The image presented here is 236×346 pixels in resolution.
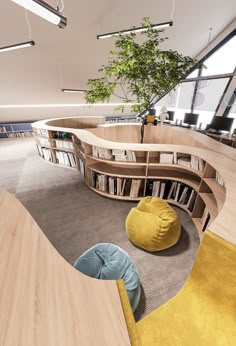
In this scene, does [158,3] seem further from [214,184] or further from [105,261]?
[105,261]

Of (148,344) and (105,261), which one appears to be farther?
(105,261)

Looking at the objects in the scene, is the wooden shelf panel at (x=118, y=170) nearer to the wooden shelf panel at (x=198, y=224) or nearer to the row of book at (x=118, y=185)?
the row of book at (x=118, y=185)

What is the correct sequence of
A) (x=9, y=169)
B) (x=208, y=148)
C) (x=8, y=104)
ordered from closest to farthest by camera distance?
(x=208, y=148)
(x=9, y=169)
(x=8, y=104)

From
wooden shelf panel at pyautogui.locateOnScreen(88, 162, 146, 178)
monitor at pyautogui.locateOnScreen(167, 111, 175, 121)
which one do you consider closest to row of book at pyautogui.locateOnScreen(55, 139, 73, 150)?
A: wooden shelf panel at pyautogui.locateOnScreen(88, 162, 146, 178)

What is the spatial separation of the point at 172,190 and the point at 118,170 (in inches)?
39.6

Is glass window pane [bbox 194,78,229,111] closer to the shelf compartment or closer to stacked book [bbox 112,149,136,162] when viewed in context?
the shelf compartment

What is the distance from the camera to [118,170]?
288 cm

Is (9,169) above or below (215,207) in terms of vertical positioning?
below

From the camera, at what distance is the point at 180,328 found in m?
0.92

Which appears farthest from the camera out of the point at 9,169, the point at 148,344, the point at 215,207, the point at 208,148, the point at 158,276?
the point at 9,169

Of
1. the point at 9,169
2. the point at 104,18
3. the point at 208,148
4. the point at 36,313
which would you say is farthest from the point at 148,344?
the point at 104,18

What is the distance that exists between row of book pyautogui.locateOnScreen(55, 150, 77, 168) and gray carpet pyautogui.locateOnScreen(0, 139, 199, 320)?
18 centimetres

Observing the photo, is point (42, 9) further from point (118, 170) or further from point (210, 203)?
point (210, 203)

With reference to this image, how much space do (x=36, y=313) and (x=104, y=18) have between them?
4898mm
